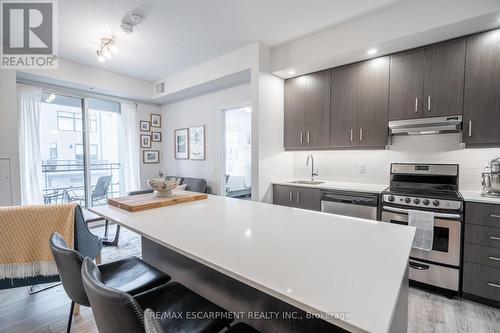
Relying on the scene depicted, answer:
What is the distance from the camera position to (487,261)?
2043 millimetres

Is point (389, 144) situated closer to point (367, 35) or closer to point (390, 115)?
point (390, 115)

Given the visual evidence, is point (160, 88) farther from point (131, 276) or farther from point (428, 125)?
point (428, 125)

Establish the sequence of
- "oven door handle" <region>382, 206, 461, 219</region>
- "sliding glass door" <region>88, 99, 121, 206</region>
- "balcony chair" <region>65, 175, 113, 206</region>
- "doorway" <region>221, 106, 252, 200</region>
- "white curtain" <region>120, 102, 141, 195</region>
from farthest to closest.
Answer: "doorway" <region>221, 106, 252, 200</region>, "white curtain" <region>120, 102, 141, 195</region>, "sliding glass door" <region>88, 99, 121, 206</region>, "balcony chair" <region>65, 175, 113, 206</region>, "oven door handle" <region>382, 206, 461, 219</region>

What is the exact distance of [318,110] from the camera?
Result: 328cm

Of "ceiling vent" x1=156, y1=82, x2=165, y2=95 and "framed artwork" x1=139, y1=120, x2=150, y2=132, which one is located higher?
"ceiling vent" x1=156, y1=82, x2=165, y2=95

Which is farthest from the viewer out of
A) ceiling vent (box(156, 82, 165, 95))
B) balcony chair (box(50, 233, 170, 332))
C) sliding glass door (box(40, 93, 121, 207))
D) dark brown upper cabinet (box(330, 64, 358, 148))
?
ceiling vent (box(156, 82, 165, 95))

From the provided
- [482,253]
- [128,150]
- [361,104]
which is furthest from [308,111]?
[128,150]

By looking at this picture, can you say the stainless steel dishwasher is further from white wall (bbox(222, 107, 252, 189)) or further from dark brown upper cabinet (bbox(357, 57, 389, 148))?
white wall (bbox(222, 107, 252, 189))

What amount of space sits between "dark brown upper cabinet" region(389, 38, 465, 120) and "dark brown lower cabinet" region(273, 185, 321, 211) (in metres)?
1.30

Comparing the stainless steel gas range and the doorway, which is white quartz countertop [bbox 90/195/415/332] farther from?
the doorway

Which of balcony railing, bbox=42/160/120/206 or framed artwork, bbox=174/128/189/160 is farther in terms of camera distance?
framed artwork, bbox=174/128/189/160

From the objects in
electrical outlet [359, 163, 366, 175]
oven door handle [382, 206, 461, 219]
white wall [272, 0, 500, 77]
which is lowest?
oven door handle [382, 206, 461, 219]

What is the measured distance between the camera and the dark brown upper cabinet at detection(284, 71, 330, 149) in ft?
10.6

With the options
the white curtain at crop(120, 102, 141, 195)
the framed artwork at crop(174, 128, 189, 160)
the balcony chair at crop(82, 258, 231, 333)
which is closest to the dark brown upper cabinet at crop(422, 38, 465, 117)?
the balcony chair at crop(82, 258, 231, 333)
